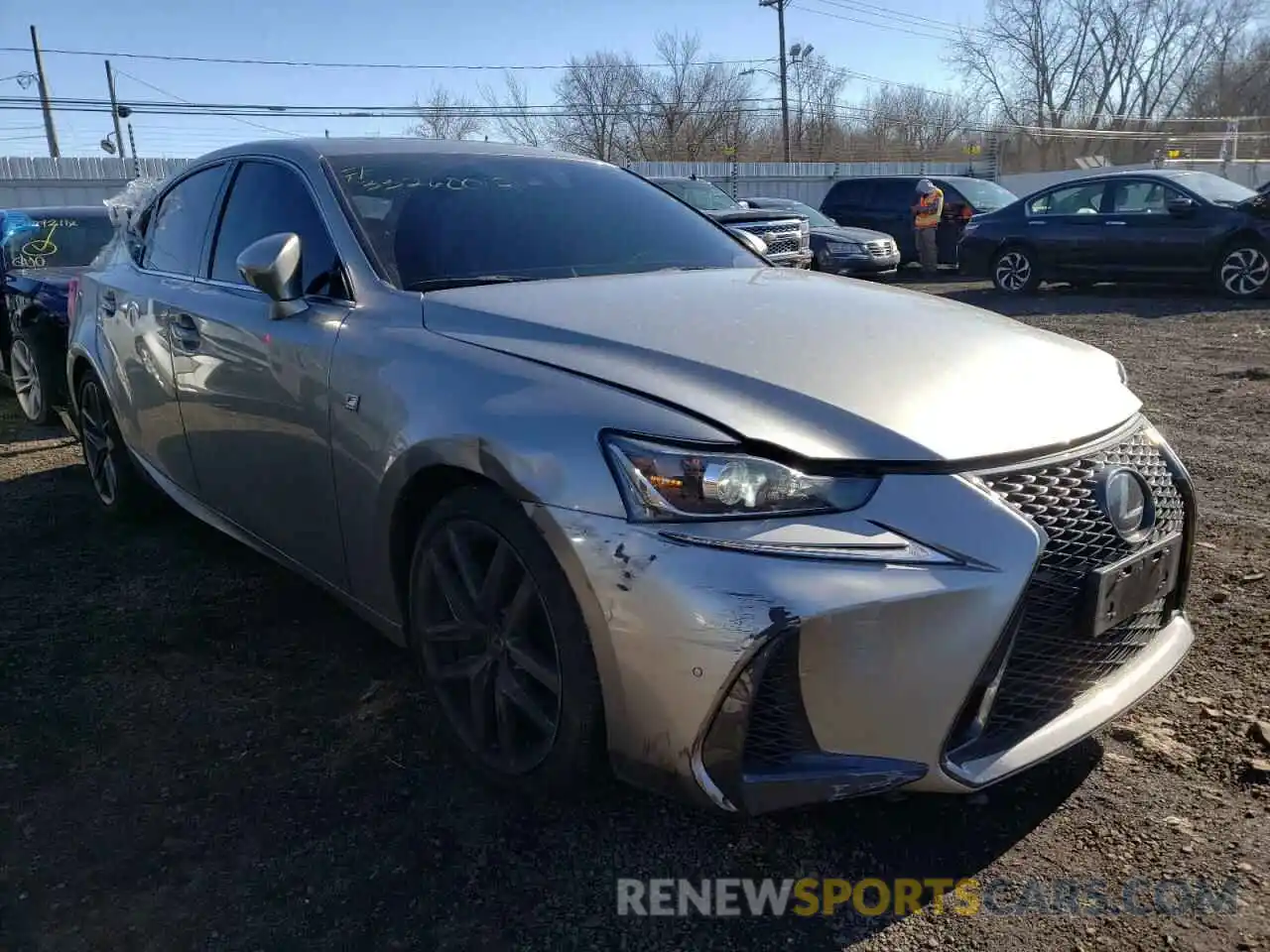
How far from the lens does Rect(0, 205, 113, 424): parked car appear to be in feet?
22.0

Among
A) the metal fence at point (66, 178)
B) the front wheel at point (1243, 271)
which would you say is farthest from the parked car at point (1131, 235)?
the metal fence at point (66, 178)

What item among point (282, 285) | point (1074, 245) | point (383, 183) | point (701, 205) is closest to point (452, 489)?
point (282, 285)

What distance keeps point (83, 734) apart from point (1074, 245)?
12.8m

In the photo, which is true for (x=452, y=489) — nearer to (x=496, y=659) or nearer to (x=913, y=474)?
(x=496, y=659)

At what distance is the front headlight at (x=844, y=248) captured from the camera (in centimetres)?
1472

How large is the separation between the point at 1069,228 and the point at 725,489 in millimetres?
12610

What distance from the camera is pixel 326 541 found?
9.82ft

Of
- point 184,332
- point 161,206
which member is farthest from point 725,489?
point 161,206

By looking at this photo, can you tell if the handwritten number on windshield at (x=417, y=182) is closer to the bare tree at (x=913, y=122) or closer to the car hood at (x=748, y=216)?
the car hood at (x=748, y=216)

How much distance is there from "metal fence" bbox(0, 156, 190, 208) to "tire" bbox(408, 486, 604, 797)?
71.3 ft

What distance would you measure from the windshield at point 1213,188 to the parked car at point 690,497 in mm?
11005

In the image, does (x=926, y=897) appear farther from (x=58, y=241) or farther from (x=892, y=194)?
(x=892, y=194)

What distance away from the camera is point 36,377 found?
6945 millimetres

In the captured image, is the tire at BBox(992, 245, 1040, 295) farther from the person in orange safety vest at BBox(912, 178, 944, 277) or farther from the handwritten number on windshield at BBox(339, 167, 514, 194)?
the handwritten number on windshield at BBox(339, 167, 514, 194)
